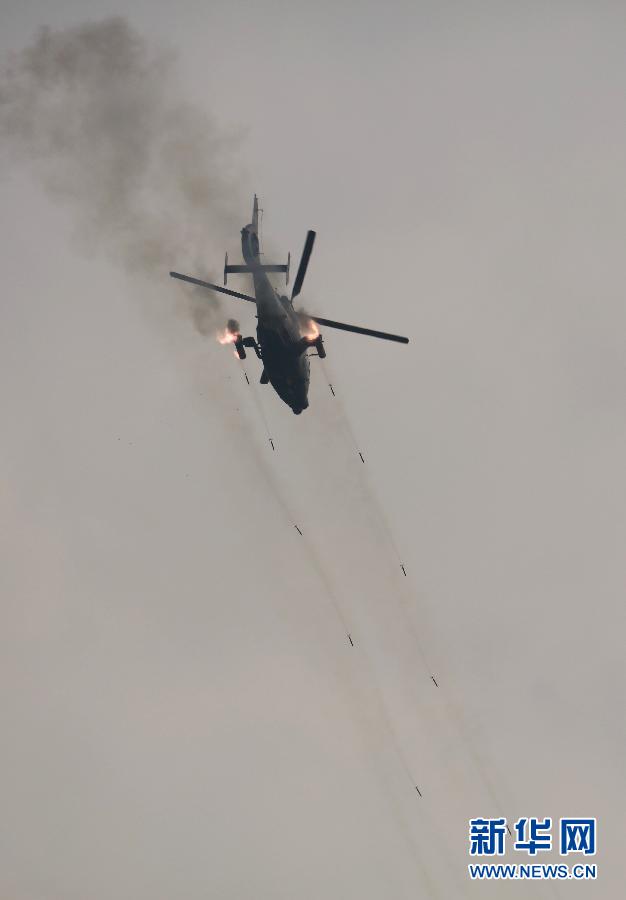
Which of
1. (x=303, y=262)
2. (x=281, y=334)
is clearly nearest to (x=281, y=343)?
(x=281, y=334)

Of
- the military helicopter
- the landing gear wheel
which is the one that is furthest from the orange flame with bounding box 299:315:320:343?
the landing gear wheel

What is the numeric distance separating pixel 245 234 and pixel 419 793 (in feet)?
104

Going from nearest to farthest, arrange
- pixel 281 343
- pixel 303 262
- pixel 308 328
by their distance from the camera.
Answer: pixel 303 262
pixel 281 343
pixel 308 328

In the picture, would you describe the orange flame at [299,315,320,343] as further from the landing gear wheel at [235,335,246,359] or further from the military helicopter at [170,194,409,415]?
the landing gear wheel at [235,335,246,359]

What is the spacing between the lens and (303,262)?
77188 mm

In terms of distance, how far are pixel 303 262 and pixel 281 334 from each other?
519 cm

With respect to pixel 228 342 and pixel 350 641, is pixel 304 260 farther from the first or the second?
pixel 350 641

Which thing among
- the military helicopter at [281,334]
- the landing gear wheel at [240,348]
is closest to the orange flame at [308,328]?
the military helicopter at [281,334]

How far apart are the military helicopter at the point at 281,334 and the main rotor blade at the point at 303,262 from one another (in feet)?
0.16

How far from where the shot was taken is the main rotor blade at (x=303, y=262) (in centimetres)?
7475

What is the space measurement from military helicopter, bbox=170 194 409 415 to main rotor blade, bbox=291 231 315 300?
5cm

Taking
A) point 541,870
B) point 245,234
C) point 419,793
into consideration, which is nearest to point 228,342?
point 245,234

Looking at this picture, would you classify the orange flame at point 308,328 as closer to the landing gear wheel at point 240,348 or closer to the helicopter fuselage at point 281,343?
the helicopter fuselage at point 281,343

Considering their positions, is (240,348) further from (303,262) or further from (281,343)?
(303,262)
